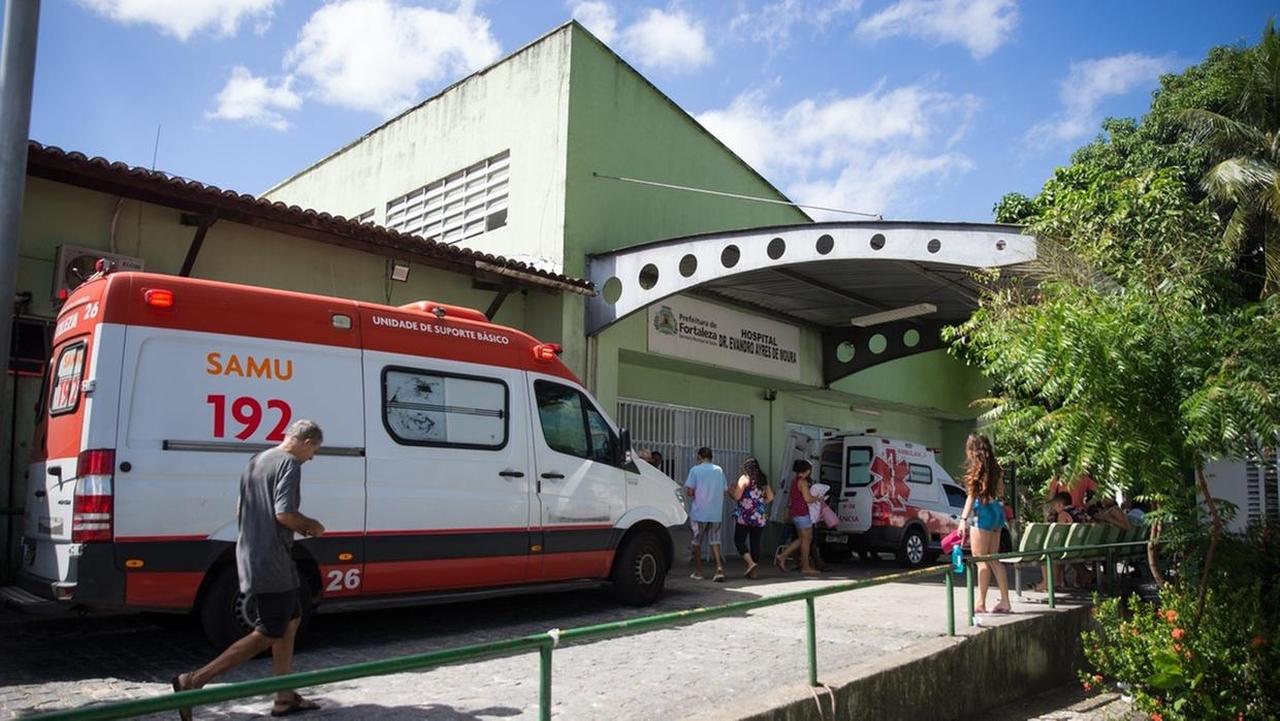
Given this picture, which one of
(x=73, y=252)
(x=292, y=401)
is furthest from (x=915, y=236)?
(x=73, y=252)

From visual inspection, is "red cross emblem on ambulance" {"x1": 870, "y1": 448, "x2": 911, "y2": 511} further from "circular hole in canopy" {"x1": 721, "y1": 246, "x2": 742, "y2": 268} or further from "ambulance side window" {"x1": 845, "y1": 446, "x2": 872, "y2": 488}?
"circular hole in canopy" {"x1": 721, "y1": 246, "x2": 742, "y2": 268}

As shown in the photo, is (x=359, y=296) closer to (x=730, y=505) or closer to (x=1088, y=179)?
(x=730, y=505)

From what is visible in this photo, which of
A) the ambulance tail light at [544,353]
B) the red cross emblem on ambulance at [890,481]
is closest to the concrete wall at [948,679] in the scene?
the ambulance tail light at [544,353]

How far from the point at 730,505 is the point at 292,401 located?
376 inches

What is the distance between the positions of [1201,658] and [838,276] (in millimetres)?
7791

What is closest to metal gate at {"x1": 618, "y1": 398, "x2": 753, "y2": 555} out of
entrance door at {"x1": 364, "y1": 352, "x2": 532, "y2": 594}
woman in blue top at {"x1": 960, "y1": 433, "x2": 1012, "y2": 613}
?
entrance door at {"x1": 364, "y1": 352, "x2": 532, "y2": 594}

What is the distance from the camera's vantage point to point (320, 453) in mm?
6359

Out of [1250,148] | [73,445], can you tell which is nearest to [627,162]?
[73,445]

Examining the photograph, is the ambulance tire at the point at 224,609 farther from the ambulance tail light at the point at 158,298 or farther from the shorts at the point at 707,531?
the shorts at the point at 707,531

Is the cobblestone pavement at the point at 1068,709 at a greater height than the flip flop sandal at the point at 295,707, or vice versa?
the flip flop sandal at the point at 295,707

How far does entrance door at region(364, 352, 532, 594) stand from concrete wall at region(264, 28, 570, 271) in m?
4.73

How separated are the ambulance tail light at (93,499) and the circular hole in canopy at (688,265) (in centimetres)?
704

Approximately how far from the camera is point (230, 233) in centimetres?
889

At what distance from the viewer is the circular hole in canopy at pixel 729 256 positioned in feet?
36.2
